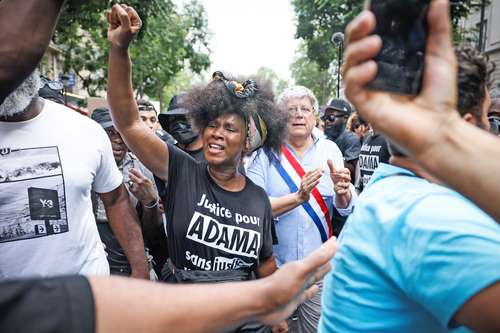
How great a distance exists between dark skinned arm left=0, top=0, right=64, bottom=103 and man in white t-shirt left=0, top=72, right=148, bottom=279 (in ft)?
2.56

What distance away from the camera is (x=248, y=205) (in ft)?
7.78

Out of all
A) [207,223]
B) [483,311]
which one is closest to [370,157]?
[207,223]

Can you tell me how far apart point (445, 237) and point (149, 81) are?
71.4 feet

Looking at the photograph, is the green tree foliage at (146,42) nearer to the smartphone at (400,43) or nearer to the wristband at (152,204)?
the wristband at (152,204)

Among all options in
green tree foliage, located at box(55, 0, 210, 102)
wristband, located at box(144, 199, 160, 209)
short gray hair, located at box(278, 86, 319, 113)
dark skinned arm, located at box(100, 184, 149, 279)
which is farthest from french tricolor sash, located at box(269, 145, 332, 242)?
green tree foliage, located at box(55, 0, 210, 102)

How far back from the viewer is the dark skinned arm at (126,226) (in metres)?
2.56

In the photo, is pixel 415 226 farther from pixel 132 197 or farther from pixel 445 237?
pixel 132 197

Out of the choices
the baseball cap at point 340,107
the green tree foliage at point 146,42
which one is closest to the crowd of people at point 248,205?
the baseball cap at point 340,107

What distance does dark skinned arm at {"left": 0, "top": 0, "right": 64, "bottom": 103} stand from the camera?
1.22 m

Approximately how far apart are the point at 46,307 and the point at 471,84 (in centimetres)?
146

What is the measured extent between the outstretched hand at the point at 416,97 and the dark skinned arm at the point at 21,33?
939 millimetres

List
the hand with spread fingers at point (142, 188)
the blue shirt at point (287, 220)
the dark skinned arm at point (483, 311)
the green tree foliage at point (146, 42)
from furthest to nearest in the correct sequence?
1. the green tree foliage at point (146, 42)
2. the blue shirt at point (287, 220)
3. the hand with spread fingers at point (142, 188)
4. the dark skinned arm at point (483, 311)

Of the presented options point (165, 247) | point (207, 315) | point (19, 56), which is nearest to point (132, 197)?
point (165, 247)

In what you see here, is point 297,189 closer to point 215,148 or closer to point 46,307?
point 215,148
